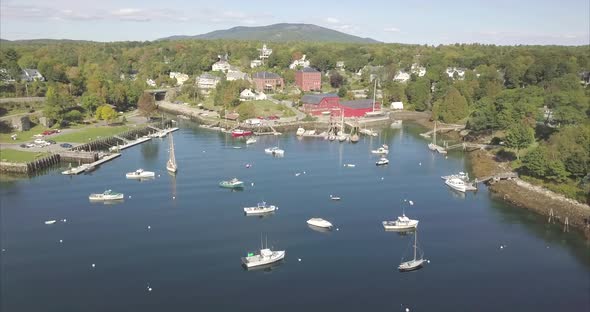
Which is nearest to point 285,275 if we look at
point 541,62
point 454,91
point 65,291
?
point 65,291

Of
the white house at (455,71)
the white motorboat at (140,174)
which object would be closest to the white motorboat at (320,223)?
the white motorboat at (140,174)

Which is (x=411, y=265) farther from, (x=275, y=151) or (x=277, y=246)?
(x=275, y=151)

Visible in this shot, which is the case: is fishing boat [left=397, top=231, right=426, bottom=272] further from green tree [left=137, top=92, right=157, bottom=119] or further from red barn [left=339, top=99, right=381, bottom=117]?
green tree [left=137, top=92, right=157, bottom=119]

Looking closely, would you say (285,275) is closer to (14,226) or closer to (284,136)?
(14,226)

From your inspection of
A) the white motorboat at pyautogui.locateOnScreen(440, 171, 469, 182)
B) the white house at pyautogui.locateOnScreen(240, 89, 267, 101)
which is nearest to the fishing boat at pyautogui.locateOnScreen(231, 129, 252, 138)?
the white house at pyautogui.locateOnScreen(240, 89, 267, 101)

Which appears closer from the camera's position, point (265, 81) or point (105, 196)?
point (105, 196)

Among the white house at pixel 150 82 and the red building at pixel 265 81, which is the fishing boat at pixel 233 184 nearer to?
the red building at pixel 265 81

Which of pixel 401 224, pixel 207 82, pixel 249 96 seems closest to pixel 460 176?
pixel 401 224

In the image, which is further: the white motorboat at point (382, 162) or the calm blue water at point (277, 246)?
the white motorboat at point (382, 162)
